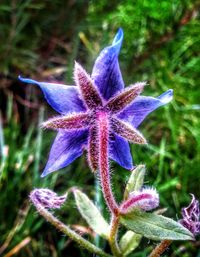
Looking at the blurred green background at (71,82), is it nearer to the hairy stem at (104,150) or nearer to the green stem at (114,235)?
the green stem at (114,235)

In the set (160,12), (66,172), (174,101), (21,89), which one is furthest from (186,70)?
(21,89)

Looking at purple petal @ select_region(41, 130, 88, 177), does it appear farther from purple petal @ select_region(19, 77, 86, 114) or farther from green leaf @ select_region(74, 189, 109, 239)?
green leaf @ select_region(74, 189, 109, 239)

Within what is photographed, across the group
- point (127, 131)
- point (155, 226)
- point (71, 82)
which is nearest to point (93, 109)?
point (127, 131)

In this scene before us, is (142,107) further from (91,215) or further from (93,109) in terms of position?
(91,215)

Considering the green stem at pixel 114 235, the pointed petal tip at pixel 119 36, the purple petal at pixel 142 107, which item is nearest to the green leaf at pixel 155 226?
the green stem at pixel 114 235

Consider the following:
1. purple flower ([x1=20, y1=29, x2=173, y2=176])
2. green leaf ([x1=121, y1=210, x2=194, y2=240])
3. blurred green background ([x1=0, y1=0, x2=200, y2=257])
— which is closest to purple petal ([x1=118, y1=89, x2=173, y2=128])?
purple flower ([x1=20, y1=29, x2=173, y2=176])

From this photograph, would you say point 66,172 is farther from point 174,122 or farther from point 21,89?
point 21,89
